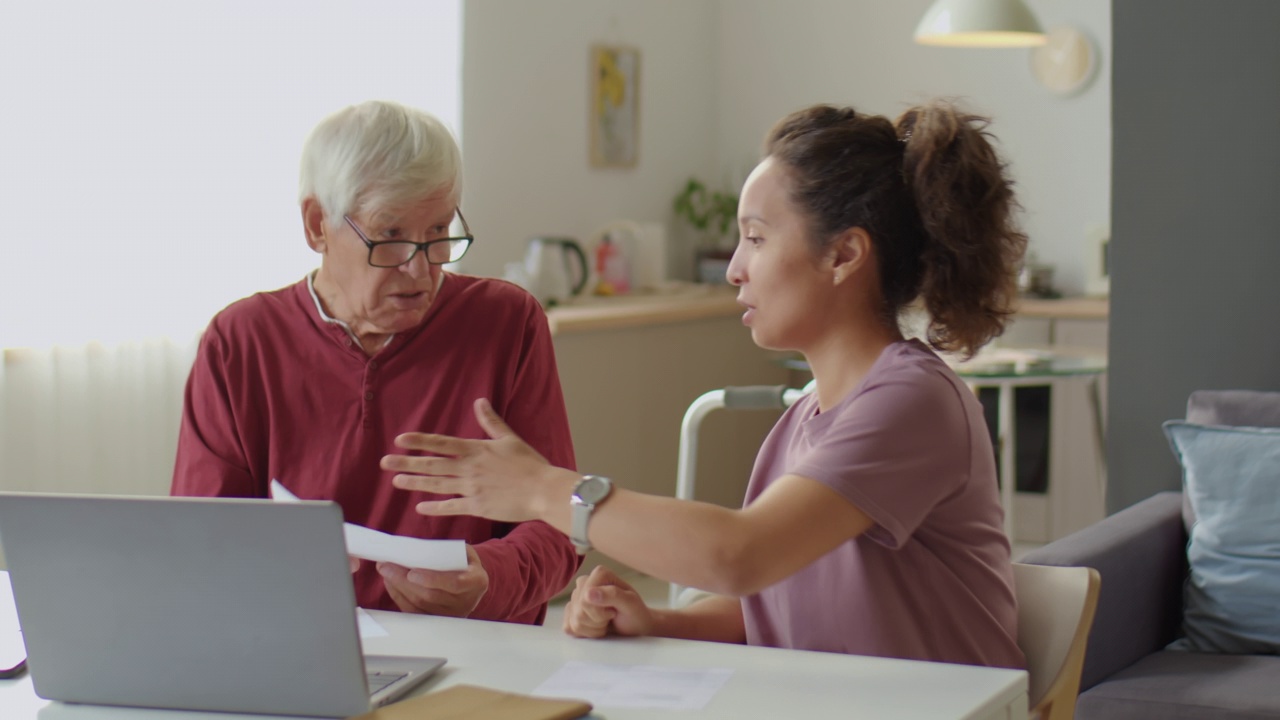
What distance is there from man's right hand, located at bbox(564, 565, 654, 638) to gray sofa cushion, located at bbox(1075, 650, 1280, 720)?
43.4 inches

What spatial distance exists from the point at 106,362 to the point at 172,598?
2.41 metres

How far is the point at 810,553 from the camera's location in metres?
1.38

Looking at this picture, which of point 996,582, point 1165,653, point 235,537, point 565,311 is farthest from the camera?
point 565,311

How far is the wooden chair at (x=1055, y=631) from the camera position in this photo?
153 cm

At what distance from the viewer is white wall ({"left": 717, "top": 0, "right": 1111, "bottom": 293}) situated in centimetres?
518

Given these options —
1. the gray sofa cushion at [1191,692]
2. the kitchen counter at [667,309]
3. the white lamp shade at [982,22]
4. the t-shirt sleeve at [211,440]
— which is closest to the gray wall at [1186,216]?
the gray sofa cushion at [1191,692]

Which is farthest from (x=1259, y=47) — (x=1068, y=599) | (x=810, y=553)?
(x=810, y=553)

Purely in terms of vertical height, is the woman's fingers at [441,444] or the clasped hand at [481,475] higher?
the woman's fingers at [441,444]

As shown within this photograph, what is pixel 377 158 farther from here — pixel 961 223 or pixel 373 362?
pixel 961 223

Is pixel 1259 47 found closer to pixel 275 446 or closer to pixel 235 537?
pixel 275 446

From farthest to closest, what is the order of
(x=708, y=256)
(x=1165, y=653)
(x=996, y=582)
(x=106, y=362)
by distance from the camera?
(x=708, y=256) → (x=106, y=362) → (x=1165, y=653) → (x=996, y=582)

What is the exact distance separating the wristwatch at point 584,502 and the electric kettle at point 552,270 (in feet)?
10.3

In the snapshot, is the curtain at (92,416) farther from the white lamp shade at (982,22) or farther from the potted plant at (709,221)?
the potted plant at (709,221)

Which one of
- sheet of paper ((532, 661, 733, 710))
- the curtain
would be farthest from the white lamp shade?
sheet of paper ((532, 661, 733, 710))
